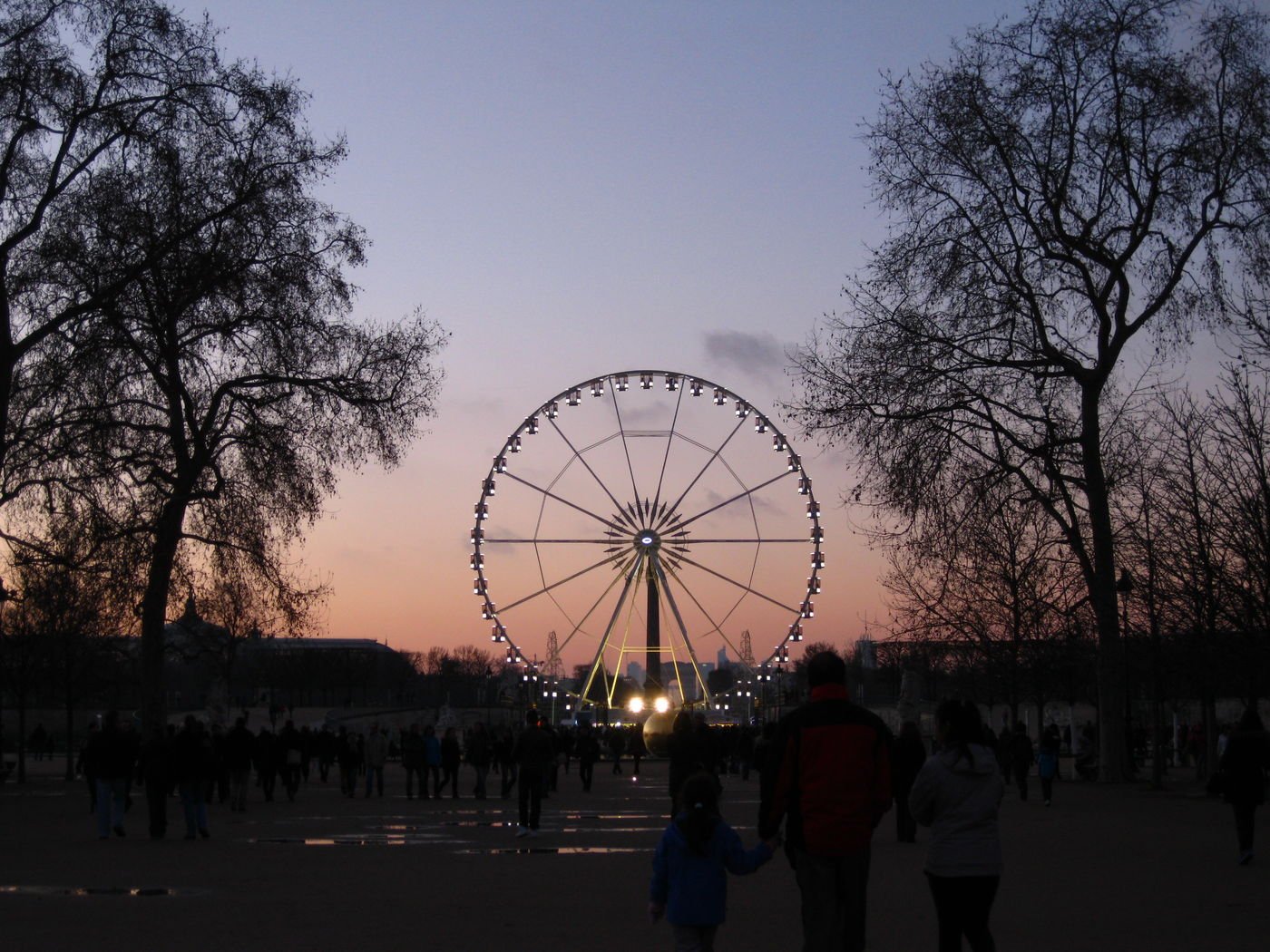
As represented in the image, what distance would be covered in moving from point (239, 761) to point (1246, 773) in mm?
17815

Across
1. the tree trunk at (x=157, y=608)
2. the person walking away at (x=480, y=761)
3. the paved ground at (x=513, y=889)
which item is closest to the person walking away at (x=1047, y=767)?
the paved ground at (x=513, y=889)

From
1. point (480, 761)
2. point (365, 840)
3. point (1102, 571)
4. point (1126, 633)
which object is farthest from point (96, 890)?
point (1126, 633)

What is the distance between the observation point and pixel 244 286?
32219 millimetres

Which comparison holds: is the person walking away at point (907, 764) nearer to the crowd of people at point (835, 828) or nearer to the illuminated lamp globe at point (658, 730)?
the crowd of people at point (835, 828)

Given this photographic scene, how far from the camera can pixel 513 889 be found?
14.9m

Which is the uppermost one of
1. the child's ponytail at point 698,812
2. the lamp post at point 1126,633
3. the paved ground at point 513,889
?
the lamp post at point 1126,633

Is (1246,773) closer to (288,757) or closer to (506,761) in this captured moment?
(506,761)

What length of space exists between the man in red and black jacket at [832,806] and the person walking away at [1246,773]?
32.6 feet

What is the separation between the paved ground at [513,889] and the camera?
457 inches

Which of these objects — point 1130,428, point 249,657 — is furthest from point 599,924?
point 249,657

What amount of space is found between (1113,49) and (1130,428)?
8.76 meters

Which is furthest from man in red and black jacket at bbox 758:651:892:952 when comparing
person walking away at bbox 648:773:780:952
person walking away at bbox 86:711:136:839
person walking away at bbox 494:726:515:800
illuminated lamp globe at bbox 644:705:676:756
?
illuminated lamp globe at bbox 644:705:676:756

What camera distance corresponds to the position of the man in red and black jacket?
26.6ft

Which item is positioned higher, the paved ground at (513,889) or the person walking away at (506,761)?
the person walking away at (506,761)
